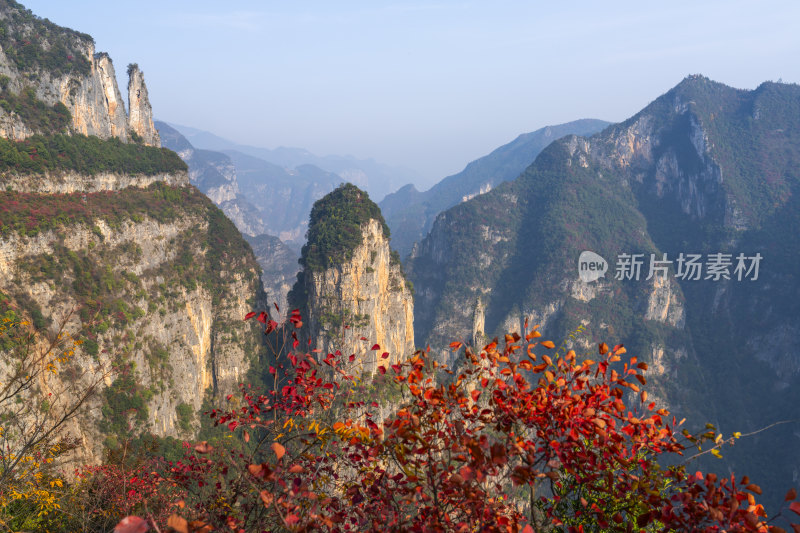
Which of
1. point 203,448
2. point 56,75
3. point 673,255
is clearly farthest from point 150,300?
point 673,255

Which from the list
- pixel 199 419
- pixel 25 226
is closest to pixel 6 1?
pixel 25 226

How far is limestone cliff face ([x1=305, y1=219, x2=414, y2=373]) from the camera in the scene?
43.1 m

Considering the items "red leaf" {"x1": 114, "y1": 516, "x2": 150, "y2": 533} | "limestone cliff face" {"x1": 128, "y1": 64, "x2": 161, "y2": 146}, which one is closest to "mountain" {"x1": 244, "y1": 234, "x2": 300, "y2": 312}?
"limestone cliff face" {"x1": 128, "y1": 64, "x2": 161, "y2": 146}

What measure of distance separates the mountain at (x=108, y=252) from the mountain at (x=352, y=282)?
9274 millimetres

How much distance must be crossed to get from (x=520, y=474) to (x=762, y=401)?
10637cm

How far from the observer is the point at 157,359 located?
3753 cm

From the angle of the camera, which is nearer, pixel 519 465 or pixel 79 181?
pixel 519 465

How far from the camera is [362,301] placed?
44219mm

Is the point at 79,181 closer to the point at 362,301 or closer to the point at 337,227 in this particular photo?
the point at 337,227

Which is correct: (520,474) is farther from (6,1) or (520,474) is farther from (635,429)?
(6,1)

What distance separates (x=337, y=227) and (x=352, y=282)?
20.9ft

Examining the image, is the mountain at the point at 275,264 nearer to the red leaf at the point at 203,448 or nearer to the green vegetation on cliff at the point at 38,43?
the green vegetation on cliff at the point at 38,43

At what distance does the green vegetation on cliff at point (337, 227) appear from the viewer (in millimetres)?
43281

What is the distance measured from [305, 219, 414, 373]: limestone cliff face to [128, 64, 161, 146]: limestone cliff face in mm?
33479
